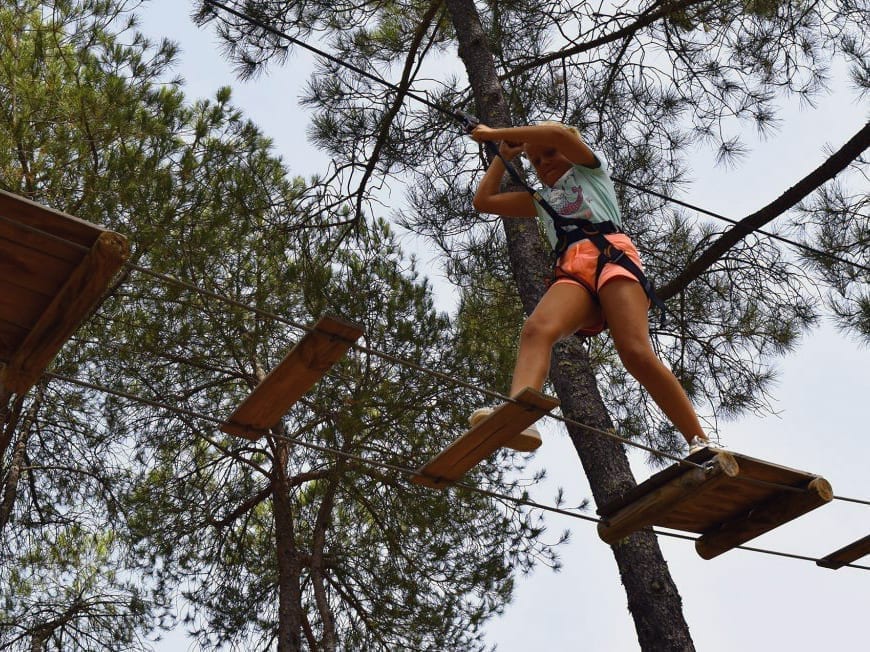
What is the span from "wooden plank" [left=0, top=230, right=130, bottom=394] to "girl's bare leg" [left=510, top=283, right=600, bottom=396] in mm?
1100

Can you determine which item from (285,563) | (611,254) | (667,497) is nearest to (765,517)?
(667,497)

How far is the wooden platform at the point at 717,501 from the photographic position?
9.59 ft

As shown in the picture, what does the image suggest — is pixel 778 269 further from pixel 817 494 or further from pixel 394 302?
pixel 817 494

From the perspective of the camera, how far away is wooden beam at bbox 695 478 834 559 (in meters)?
3.26

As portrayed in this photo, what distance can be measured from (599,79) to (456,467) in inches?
151

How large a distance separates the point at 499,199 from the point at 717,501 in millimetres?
1228

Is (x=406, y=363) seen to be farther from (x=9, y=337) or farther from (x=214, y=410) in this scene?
(x=214, y=410)

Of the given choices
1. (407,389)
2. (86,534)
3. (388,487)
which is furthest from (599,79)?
(86,534)

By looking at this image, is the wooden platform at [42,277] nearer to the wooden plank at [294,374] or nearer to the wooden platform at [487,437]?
the wooden plank at [294,374]

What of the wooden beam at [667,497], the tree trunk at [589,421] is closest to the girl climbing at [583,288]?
the wooden beam at [667,497]

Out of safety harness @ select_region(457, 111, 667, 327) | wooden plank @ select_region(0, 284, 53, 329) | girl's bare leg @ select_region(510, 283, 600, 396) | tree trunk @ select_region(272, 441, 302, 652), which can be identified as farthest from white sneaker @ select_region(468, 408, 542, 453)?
tree trunk @ select_region(272, 441, 302, 652)

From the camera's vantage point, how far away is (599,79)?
6176mm

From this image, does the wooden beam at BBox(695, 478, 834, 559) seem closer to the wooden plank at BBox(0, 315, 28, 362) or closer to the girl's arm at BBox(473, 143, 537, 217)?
the girl's arm at BBox(473, 143, 537, 217)

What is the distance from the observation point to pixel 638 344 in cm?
300
